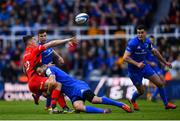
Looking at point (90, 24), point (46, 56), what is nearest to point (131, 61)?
point (46, 56)

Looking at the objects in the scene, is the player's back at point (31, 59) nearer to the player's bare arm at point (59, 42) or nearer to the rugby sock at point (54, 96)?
the player's bare arm at point (59, 42)

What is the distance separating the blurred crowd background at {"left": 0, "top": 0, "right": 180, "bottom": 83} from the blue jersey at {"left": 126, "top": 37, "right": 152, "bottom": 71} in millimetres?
8378

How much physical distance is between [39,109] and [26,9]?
12.7m

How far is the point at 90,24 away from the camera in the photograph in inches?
1283

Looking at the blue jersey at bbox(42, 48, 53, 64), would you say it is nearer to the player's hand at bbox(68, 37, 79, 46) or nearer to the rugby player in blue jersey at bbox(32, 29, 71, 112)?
the rugby player in blue jersey at bbox(32, 29, 71, 112)

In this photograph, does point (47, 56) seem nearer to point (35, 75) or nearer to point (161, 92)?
point (35, 75)

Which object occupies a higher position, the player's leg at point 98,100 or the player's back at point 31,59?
the player's back at point 31,59

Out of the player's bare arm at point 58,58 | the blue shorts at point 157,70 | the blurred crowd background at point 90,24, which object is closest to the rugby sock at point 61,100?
the player's bare arm at point 58,58

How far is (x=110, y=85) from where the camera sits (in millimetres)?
A: 28766

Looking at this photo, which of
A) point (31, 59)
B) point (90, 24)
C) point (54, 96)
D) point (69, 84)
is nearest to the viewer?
point (54, 96)

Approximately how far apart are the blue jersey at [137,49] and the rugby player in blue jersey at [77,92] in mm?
2000

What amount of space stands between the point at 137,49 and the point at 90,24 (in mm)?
12576

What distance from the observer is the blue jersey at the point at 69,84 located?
18.5 meters

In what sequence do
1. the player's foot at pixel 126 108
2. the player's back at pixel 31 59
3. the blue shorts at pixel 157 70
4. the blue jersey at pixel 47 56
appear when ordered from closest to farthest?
the player's foot at pixel 126 108 → the player's back at pixel 31 59 → the blue jersey at pixel 47 56 → the blue shorts at pixel 157 70
